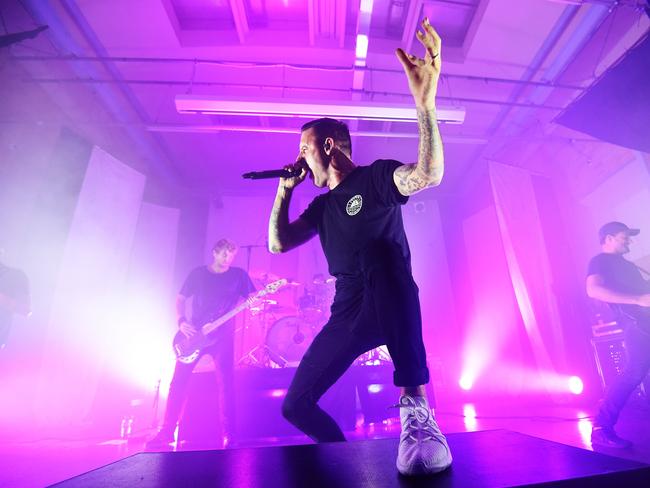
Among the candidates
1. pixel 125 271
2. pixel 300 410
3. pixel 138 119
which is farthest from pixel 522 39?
pixel 125 271

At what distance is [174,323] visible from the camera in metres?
6.77

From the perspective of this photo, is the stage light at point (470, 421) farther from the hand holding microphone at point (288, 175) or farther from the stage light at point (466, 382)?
the hand holding microphone at point (288, 175)

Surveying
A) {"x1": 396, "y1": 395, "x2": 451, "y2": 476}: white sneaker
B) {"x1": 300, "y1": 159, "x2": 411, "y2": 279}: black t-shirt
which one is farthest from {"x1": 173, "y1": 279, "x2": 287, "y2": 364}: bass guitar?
{"x1": 396, "y1": 395, "x2": 451, "y2": 476}: white sneaker

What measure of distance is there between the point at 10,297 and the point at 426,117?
5.12m

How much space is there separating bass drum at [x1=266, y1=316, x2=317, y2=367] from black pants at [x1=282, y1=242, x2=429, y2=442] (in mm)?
4427

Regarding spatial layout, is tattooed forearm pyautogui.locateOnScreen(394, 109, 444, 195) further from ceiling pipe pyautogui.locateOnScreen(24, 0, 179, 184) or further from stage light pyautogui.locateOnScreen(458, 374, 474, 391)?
stage light pyautogui.locateOnScreen(458, 374, 474, 391)

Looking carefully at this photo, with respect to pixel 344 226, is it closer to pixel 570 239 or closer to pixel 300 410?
pixel 300 410

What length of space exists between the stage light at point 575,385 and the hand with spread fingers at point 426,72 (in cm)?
569

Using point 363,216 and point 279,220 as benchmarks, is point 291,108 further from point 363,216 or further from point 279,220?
point 363,216

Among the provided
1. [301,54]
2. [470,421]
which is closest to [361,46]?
[301,54]

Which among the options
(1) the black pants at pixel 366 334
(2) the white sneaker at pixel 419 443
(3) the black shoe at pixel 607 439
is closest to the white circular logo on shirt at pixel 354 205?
(1) the black pants at pixel 366 334

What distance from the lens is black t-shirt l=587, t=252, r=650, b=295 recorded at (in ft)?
10.6

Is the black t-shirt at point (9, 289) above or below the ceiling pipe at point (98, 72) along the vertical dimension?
below

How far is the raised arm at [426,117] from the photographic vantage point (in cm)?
109
